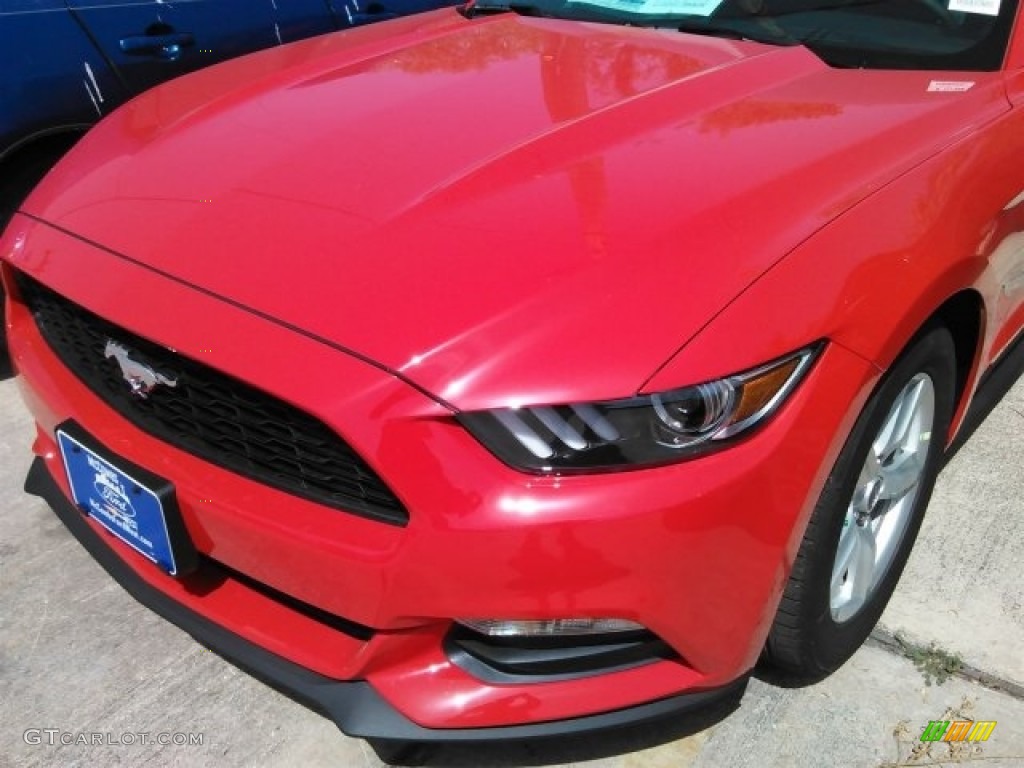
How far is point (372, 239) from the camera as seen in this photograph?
1807 millimetres

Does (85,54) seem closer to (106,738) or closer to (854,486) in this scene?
(106,738)

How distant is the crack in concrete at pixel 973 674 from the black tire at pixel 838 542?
0.07m

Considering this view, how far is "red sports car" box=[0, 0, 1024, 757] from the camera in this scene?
1.58m

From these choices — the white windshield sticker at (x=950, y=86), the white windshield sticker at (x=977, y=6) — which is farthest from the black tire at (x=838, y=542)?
the white windshield sticker at (x=977, y=6)

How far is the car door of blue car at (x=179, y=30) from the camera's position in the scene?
327 cm

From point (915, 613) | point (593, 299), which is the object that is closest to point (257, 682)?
point (593, 299)

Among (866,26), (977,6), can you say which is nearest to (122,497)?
(866,26)

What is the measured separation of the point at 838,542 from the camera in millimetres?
1941

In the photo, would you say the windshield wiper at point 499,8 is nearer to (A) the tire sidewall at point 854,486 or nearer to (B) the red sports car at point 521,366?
(B) the red sports car at point 521,366

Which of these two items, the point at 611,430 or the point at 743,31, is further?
the point at 743,31

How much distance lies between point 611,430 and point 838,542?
0.62 m

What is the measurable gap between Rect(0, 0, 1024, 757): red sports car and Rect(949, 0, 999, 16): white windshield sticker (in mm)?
204

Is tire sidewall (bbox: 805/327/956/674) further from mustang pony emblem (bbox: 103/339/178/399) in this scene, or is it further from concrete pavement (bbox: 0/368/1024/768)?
mustang pony emblem (bbox: 103/339/178/399)

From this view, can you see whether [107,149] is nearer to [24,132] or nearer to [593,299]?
[24,132]
